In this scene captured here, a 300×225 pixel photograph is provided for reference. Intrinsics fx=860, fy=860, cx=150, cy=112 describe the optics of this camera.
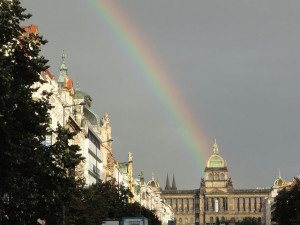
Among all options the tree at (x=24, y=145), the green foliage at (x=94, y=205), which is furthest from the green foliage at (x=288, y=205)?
the tree at (x=24, y=145)

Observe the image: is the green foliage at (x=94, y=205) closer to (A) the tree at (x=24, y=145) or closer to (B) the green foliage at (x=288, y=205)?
(A) the tree at (x=24, y=145)

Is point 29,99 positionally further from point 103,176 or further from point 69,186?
point 103,176

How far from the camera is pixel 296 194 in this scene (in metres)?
148

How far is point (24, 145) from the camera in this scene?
145ft

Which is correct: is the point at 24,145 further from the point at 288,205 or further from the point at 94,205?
the point at 288,205

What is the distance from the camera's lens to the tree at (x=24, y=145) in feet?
140

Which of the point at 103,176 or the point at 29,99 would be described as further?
the point at 103,176

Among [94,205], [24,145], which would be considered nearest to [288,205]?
[94,205]

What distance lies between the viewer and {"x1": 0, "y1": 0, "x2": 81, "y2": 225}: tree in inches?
1683

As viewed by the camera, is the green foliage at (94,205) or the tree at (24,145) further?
the green foliage at (94,205)

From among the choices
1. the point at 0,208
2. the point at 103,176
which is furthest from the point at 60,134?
the point at 103,176

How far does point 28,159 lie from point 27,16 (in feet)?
25.9

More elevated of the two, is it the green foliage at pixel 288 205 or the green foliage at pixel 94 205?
the green foliage at pixel 288 205

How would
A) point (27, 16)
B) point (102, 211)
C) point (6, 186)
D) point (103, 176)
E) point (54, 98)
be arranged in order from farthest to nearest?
point (103, 176) → point (54, 98) → point (102, 211) → point (27, 16) → point (6, 186)
